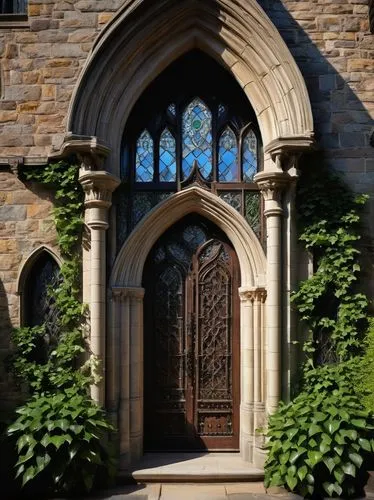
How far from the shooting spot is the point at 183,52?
24.3ft

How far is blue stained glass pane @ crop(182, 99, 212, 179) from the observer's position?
7512 mm

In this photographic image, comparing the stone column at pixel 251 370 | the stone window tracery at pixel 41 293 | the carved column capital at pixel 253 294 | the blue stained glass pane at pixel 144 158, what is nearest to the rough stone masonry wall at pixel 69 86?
the stone window tracery at pixel 41 293

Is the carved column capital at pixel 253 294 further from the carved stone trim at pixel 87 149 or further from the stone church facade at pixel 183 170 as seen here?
the carved stone trim at pixel 87 149

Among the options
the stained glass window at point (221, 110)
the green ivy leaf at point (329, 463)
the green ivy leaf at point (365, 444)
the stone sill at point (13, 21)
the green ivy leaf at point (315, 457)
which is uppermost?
the stone sill at point (13, 21)

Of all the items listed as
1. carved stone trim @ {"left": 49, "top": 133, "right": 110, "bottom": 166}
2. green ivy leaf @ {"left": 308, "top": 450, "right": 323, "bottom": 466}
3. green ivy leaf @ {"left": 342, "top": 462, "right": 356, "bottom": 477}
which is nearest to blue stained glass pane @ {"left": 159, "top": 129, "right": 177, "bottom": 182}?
carved stone trim @ {"left": 49, "top": 133, "right": 110, "bottom": 166}

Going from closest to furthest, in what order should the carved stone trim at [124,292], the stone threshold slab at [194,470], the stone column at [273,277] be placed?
the stone threshold slab at [194,470]
the stone column at [273,277]
the carved stone trim at [124,292]

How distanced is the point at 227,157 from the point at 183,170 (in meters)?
0.60

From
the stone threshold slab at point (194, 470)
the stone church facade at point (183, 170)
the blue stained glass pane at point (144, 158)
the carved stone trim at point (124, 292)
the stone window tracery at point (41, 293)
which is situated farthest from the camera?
the blue stained glass pane at point (144, 158)

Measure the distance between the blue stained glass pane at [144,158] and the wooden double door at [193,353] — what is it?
46.1 inches

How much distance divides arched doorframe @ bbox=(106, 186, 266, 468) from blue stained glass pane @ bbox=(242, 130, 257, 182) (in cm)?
58

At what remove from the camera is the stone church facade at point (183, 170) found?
696 cm

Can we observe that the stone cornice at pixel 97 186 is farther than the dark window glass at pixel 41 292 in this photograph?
No

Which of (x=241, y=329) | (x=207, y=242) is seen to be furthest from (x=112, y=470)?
(x=207, y=242)

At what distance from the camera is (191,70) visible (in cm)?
761
